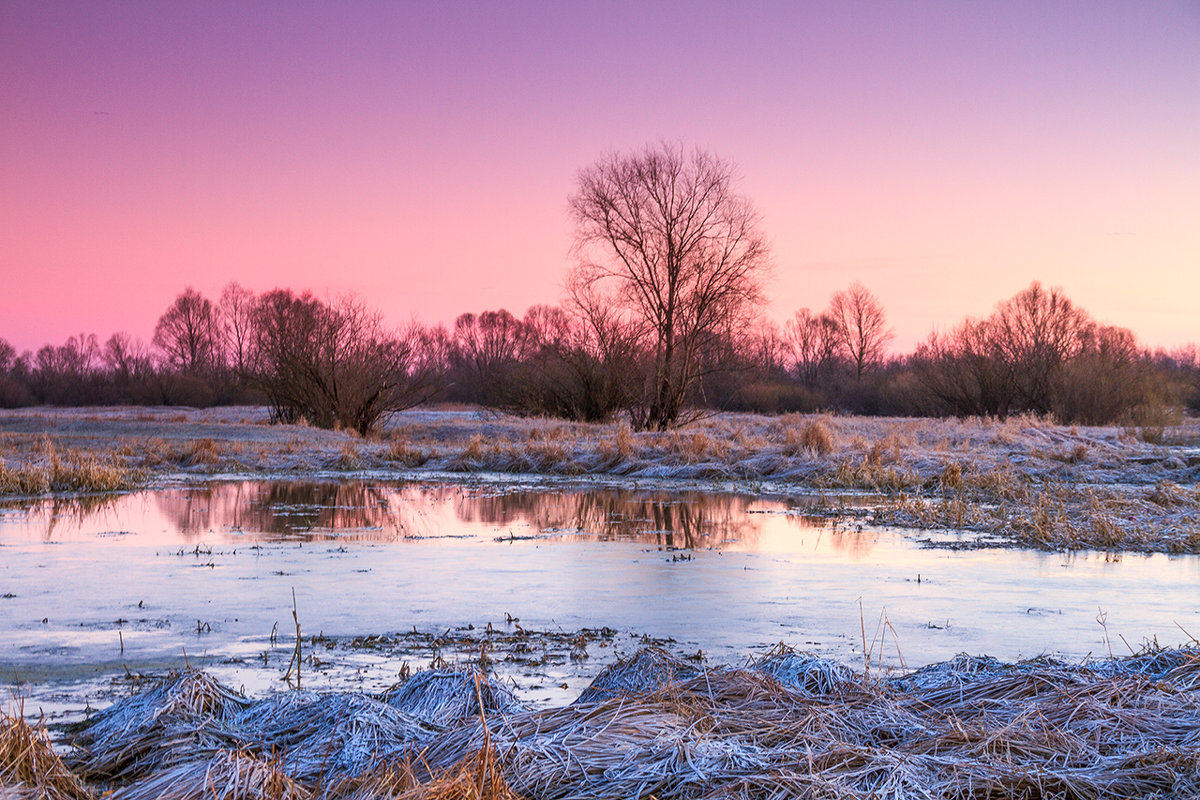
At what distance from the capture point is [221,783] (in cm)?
340

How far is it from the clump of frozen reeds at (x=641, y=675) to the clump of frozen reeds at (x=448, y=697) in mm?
372

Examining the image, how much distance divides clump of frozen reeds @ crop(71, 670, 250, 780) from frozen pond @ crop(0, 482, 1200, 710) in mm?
653

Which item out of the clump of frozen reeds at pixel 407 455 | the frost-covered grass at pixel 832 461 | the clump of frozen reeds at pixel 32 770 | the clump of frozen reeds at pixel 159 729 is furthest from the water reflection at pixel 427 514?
the clump of frozen reeds at pixel 32 770

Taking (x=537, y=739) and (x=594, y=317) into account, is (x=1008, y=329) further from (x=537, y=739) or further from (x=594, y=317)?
(x=537, y=739)

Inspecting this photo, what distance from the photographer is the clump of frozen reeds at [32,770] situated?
3.34 meters

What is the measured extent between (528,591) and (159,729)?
4.02 metres

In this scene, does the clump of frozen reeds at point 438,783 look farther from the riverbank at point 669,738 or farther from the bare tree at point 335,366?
the bare tree at point 335,366

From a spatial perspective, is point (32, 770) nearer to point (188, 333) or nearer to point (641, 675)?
point (641, 675)

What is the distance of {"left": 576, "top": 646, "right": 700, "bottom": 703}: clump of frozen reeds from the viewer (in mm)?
4578

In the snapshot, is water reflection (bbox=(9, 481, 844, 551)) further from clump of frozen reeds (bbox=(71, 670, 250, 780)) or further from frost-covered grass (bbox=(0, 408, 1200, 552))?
clump of frozen reeds (bbox=(71, 670, 250, 780))

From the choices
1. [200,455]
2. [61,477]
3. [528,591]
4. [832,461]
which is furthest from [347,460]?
[528,591]

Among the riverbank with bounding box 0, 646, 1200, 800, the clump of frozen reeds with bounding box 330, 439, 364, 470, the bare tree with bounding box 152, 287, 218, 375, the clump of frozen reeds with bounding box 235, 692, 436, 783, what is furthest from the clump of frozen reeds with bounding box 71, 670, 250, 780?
the bare tree with bounding box 152, 287, 218, 375

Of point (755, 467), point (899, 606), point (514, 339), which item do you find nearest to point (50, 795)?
point (899, 606)

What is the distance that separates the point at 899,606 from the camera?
24.0ft
